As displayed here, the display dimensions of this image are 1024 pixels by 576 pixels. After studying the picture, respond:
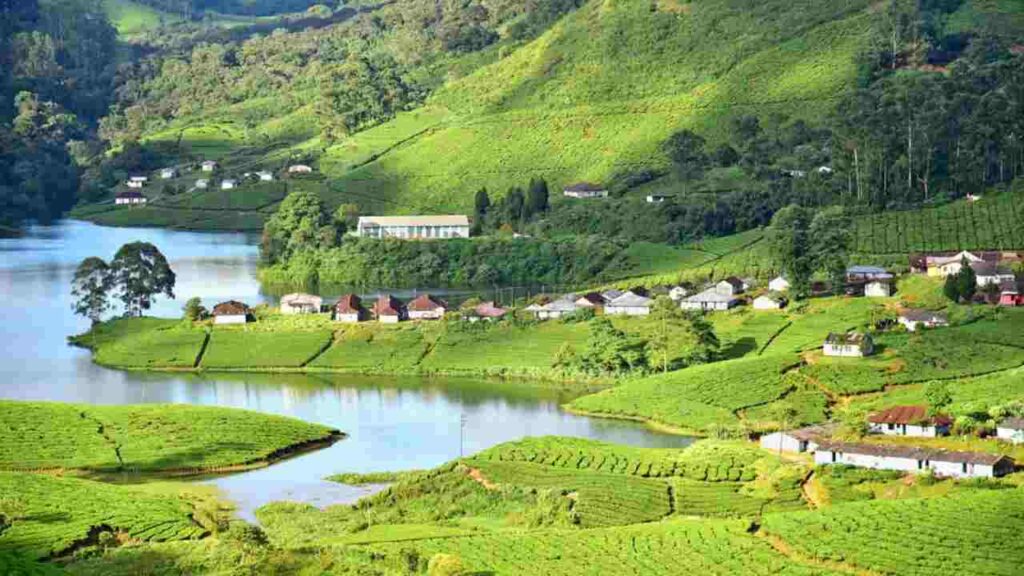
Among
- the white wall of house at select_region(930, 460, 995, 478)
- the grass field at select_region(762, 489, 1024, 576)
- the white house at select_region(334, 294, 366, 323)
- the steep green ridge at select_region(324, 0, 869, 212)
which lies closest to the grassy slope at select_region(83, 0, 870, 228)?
the steep green ridge at select_region(324, 0, 869, 212)

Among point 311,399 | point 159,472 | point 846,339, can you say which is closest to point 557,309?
point 311,399

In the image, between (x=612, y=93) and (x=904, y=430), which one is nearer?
A: (x=904, y=430)

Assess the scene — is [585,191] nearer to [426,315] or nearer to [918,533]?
[426,315]

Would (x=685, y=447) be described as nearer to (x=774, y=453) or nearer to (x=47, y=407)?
(x=774, y=453)

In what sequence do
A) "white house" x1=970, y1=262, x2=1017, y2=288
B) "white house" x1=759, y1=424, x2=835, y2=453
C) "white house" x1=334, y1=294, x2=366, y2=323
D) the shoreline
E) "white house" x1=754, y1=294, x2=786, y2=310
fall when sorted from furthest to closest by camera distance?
1. "white house" x1=334, y1=294, x2=366, y2=323
2. "white house" x1=754, y1=294, x2=786, y2=310
3. "white house" x1=970, y1=262, x2=1017, y2=288
4. the shoreline
5. "white house" x1=759, y1=424, x2=835, y2=453

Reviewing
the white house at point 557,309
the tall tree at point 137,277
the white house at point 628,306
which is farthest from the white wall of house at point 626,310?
the tall tree at point 137,277

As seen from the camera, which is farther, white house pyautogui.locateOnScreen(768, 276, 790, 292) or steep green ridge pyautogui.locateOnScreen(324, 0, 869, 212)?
steep green ridge pyautogui.locateOnScreen(324, 0, 869, 212)

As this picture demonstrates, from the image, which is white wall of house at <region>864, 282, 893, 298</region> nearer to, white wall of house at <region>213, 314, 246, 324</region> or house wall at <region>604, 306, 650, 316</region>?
house wall at <region>604, 306, 650, 316</region>
